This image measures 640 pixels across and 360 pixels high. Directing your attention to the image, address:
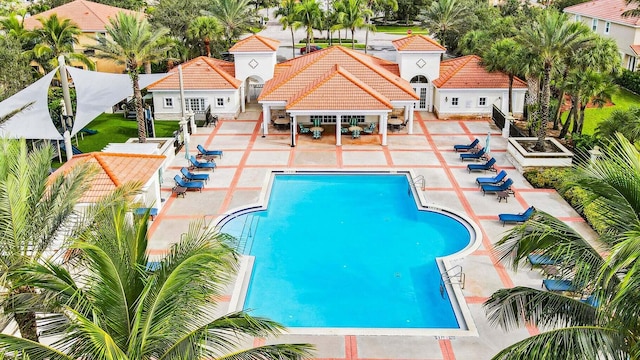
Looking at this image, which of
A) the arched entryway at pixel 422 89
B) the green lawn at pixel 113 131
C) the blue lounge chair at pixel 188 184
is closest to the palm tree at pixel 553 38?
the arched entryway at pixel 422 89

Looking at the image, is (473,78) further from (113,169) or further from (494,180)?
(113,169)

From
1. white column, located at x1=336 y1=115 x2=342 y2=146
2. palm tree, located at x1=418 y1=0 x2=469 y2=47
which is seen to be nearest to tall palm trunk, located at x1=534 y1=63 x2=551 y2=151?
white column, located at x1=336 y1=115 x2=342 y2=146

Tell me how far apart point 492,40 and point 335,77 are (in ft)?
46.8

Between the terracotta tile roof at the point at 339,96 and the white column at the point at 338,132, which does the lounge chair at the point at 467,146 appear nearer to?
the terracotta tile roof at the point at 339,96

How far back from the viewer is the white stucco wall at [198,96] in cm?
3894

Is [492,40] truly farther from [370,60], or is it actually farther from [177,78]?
[177,78]

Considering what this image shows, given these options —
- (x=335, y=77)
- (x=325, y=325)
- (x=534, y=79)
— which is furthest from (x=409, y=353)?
(x=534, y=79)

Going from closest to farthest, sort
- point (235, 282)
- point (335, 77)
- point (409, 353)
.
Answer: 1. point (409, 353)
2. point (235, 282)
3. point (335, 77)

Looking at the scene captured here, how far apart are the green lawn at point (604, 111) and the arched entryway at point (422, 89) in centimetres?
908

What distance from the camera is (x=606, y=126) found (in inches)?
1037

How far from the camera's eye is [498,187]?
87.9ft

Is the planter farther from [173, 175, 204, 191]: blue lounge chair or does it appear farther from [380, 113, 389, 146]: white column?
[173, 175, 204, 191]: blue lounge chair

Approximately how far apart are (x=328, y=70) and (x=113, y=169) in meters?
17.8

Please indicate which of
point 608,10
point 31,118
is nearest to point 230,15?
point 31,118
